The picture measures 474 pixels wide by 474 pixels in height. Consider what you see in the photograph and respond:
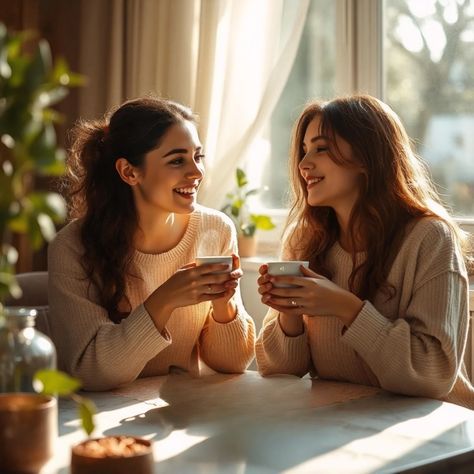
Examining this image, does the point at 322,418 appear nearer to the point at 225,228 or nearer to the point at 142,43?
the point at 225,228

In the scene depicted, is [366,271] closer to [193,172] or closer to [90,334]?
[193,172]

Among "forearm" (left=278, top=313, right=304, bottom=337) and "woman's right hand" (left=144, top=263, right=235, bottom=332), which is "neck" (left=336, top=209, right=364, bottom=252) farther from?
"woman's right hand" (left=144, top=263, right=235, bottom=332)

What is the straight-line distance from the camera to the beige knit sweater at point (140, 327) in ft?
6.72

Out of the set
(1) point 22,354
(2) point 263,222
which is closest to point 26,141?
(1) point 22,354

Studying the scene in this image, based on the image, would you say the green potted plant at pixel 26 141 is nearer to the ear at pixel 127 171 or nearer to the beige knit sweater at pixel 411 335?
the beige knit sweater at pixel 411 335

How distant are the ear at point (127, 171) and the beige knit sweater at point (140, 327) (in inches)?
7.1

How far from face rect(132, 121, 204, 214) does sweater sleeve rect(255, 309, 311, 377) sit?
390 millimetres

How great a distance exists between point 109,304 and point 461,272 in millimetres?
845

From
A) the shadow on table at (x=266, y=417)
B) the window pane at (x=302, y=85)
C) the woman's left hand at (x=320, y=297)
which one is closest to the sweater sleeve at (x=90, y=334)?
the shadow on table at (x=266, y=417)

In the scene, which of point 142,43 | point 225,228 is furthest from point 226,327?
point 142,43

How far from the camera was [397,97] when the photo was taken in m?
3.17

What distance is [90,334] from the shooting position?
2086 mm

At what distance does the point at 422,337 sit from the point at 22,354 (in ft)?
3.38

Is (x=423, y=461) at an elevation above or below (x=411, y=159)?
below
